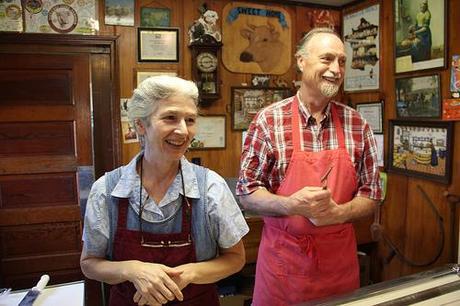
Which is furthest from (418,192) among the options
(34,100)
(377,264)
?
(34,100)

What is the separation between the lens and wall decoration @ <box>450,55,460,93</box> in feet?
7.16

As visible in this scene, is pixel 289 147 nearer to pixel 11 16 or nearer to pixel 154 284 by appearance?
pixel 154 284

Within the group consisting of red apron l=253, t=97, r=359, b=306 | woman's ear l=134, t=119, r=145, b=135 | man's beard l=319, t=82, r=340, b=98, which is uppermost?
man's beard l=319, t=82, r=340, b=98

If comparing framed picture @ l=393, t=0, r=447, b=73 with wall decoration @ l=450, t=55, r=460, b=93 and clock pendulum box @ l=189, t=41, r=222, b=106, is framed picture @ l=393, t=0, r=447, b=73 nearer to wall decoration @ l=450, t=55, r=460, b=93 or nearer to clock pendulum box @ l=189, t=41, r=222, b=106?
wall decoration @ l=450, t=55, r=460, b=93

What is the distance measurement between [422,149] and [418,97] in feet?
1.08

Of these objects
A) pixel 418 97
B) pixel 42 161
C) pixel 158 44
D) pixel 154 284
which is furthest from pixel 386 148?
pixel 42 161

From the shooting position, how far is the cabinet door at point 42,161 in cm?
245

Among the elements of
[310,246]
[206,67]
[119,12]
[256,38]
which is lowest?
[310,246]

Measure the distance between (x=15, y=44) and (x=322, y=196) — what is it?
214 cm

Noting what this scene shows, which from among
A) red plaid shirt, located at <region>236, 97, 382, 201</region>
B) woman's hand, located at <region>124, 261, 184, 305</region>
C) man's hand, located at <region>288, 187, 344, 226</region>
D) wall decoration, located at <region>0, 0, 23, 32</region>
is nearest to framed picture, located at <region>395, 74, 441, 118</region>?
red plaid shirt, located at <region>236, 97, 382, 201</region>

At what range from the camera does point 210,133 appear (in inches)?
111

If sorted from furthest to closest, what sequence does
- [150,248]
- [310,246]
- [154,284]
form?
[310,246]
[150,248]
[154,284]

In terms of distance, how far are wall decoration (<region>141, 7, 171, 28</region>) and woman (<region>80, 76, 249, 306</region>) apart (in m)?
1.72

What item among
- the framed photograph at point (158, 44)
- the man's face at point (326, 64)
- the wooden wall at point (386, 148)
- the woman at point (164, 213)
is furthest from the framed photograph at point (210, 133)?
the woman at point (164, 213)
